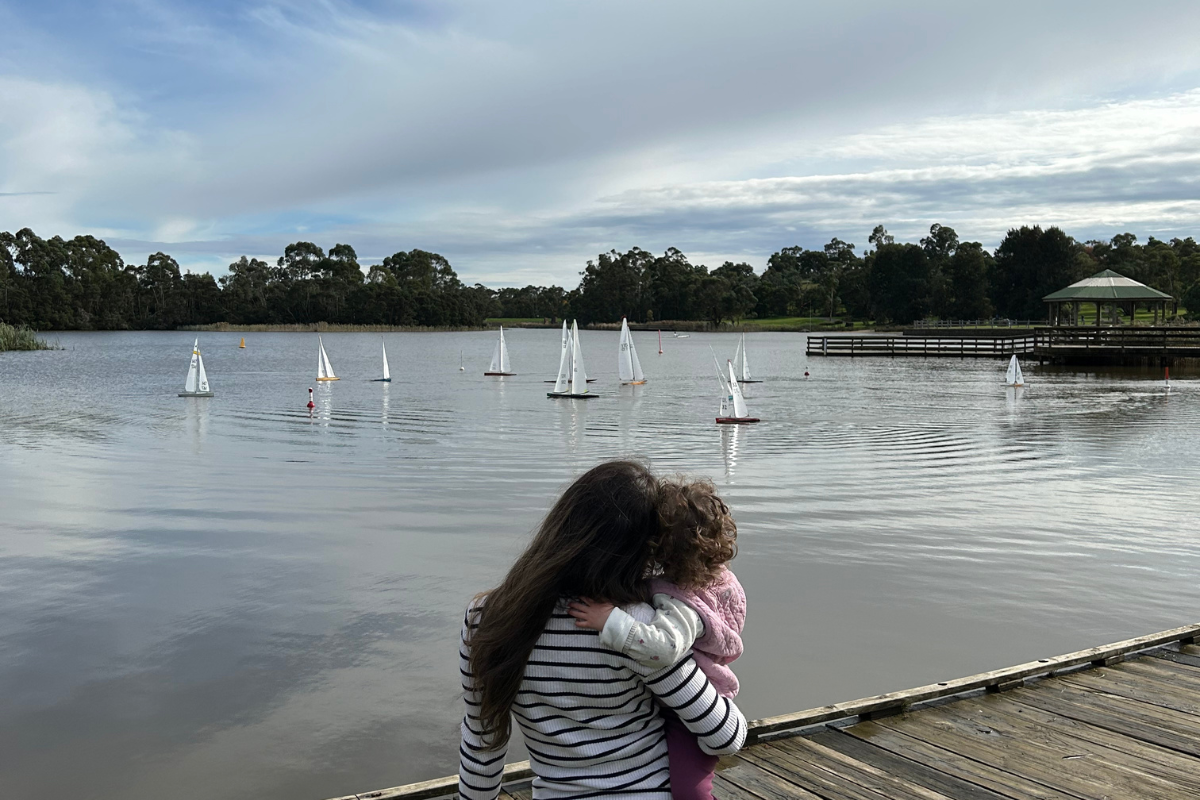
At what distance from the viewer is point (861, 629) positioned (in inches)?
310

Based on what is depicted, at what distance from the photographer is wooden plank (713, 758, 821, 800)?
383 centimetres

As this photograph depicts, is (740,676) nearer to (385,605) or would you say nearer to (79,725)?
(385,605)

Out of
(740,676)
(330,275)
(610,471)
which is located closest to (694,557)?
(610,471)

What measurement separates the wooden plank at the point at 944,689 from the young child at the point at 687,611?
207 cm

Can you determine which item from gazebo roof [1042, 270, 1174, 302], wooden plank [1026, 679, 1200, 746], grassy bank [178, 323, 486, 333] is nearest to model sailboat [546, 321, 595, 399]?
wooden plank [1026, 679, 1200, 746]

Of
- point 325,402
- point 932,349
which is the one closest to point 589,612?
point 325,402

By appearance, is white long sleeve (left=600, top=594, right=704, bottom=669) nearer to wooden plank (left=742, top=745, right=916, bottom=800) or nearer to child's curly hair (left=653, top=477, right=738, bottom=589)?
child's curly hair (left=653, top=477, right=738, bottom=589)

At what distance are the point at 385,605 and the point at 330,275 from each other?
156 meters

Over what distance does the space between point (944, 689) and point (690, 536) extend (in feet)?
10.9

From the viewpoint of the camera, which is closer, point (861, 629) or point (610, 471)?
point (610, 471)

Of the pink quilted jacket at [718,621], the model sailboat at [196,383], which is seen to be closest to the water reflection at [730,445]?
the pink quilted jacket at [718,621]

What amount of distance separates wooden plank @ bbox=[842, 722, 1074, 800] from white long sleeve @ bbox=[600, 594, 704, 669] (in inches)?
90.5

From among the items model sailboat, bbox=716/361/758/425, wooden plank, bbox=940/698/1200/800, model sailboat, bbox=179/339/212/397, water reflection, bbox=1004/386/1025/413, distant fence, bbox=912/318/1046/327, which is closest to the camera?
wooden plank, bbox=940/698/1200/800

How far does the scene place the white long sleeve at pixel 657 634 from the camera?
2256 millimetres
